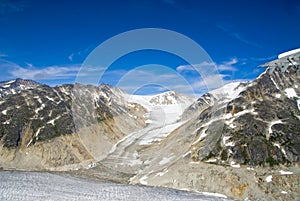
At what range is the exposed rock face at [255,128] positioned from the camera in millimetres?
91312

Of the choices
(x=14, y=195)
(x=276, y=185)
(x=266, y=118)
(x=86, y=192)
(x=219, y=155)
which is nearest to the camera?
(x=14, y=195)

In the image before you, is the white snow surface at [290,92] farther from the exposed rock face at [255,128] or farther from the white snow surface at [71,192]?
the white snow surface at [71,192]

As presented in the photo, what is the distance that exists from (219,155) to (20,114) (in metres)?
105

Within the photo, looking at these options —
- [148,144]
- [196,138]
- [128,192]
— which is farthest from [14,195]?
[148,144]

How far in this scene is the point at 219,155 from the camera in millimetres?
93312

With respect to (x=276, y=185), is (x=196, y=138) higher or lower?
higher

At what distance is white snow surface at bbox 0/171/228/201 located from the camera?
18.8 meters

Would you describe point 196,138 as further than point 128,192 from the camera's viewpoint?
Yes

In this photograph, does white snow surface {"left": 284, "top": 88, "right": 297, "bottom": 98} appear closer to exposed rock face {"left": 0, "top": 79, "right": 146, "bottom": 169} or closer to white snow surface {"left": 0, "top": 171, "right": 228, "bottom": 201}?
exposed rock face {"left": 0, "top": 79, "right": 146, "bottom": 169}

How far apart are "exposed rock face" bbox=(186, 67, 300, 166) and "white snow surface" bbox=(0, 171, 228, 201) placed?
73.6m

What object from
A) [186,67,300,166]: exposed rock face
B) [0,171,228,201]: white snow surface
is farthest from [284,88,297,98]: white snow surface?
[0,171,228,201]: white snow surface

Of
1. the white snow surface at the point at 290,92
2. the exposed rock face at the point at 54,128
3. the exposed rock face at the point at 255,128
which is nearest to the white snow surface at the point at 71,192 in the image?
the exposed rock face at the point at 255,128

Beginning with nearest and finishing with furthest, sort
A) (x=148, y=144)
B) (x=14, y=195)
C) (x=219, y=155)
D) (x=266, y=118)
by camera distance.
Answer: (x=14, y=195), (x=219, y=155), (x=266, y=118), (x=148, y=144)

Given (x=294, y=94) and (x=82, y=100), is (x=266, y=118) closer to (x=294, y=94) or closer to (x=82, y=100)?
(x=294, y=94)
